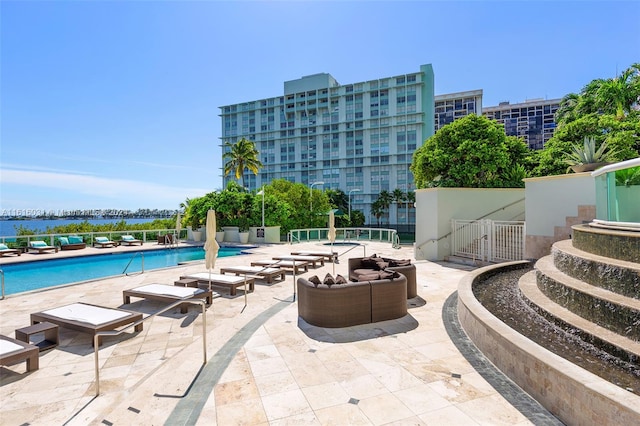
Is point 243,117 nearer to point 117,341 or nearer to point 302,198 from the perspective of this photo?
point 302,198

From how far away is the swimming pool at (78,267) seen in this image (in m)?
12.1

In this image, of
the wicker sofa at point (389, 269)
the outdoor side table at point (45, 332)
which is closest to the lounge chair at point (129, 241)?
the outdoor side table at point (45, 332)

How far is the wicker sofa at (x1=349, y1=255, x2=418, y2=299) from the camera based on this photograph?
24.0 feet

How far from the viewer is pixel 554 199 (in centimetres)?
955

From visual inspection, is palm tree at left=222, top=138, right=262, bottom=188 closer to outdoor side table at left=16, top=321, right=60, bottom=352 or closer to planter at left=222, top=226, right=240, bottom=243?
planter at left=222, top=226, right=240, bottom=243

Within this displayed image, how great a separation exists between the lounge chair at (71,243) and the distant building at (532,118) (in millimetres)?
Result: 99238

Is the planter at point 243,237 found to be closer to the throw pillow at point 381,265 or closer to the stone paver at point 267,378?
the throw pillow at point 381,265

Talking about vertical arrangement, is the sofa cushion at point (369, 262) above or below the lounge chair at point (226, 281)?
above

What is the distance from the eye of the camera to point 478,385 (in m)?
3.58

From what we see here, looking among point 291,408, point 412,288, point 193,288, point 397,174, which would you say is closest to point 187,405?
point 291,408

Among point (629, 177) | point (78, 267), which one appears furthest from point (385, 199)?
point (629, 177)

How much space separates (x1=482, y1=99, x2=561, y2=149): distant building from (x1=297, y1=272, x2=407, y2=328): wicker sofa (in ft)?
327

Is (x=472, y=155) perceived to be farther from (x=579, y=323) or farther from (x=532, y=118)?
(x=532, y=118)

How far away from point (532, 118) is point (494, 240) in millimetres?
101610
